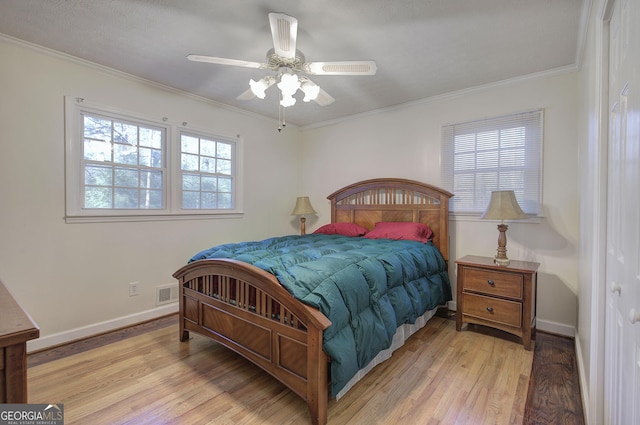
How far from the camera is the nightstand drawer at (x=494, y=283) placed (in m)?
2.50

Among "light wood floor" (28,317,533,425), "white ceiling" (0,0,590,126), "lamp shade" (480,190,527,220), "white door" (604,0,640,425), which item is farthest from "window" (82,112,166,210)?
"white door" (604,0,640,425)

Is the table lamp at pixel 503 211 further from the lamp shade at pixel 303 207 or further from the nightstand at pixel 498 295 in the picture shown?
the lamp shade at pixel 303 207

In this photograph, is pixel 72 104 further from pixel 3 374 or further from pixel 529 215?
pixel 529 215

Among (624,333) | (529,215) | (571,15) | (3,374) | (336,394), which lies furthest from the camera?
(529,215)

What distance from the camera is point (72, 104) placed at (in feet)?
8.50

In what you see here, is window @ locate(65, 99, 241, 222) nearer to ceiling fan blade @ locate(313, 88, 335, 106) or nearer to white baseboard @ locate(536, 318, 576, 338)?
ceiling fan blade @ locate(313, 88, 335, 106)

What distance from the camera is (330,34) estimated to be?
217 centimetres

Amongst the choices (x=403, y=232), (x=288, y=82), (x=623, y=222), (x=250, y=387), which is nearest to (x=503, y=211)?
(x=403, y=232)

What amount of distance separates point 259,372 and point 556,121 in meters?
3.40

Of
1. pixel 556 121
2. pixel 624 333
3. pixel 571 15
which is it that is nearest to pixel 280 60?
pixel 571 15

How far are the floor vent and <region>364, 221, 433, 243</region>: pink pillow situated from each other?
2.30m

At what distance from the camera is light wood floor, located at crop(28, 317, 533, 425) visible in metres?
1.70

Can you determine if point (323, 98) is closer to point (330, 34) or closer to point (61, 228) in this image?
point (330, 34)

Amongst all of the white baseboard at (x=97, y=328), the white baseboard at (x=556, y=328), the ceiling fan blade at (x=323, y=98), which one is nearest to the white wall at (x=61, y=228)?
the white baseboard at (x=97, y=328)
